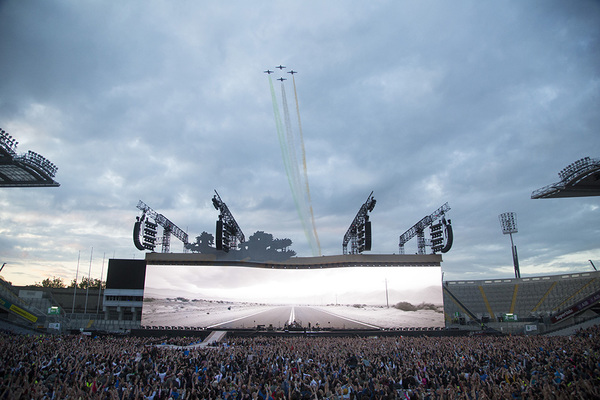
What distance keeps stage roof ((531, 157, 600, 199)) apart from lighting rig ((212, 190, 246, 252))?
1373 inches

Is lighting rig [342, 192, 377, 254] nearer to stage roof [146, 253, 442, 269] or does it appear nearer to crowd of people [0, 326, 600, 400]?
stage roof [146, 253, 442, 269]

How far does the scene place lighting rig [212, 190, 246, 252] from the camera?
126 ft

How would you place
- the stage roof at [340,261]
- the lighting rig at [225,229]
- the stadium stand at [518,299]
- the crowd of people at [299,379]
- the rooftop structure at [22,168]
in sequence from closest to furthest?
the crowd of people at [299,379] → the rooftop structure at [22,168] → the lighting rig at [225,229] → the stadium stand at [518,299] → the stage roof at [340,261]

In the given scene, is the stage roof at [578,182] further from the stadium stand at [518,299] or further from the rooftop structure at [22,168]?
the rooftop structure at [22,168]

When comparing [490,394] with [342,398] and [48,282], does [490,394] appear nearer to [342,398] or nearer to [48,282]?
[342,398]

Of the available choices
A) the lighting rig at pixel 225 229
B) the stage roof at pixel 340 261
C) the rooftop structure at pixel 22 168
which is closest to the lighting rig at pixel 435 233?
the stage roof at pixel 340 261

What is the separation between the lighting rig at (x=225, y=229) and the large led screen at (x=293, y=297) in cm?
335

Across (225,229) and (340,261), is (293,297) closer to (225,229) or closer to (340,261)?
(340,261)

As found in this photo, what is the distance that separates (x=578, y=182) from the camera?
35750 mm

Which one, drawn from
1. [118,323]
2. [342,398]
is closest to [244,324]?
[118,323]

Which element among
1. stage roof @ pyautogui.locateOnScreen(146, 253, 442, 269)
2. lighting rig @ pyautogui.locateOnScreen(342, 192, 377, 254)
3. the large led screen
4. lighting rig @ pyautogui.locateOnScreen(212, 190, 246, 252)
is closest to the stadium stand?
the large led screen

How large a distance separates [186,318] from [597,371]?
3722 centimetres

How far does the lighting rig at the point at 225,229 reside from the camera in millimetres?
38438

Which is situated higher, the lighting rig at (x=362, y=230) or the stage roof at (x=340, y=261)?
the lighting rig at (x=362, y=230)
